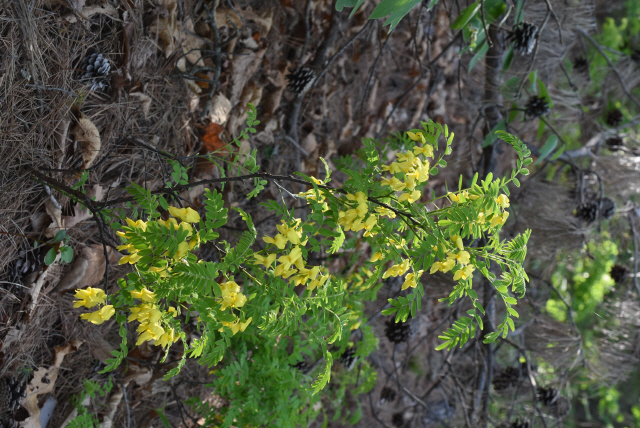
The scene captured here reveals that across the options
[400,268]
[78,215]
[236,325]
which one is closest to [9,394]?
[78,215]

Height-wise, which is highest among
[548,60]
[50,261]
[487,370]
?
[548,60]

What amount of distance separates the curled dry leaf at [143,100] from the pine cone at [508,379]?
1.78 meters

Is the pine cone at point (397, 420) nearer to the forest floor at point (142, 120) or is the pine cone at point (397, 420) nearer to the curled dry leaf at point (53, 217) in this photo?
the forest floor at point (142, 120)

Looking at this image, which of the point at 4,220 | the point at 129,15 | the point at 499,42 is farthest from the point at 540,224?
the point at 4,220

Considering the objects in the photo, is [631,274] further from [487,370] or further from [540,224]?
[487,370]

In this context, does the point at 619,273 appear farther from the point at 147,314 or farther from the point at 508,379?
the point at 147,314

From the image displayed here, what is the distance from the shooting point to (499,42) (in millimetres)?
1649

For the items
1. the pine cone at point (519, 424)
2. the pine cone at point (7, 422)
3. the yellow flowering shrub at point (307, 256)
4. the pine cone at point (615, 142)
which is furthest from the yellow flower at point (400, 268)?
the pine cone at point (615, 142)

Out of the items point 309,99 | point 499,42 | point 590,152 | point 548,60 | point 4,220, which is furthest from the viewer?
point 590,152

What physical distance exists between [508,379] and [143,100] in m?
1.84

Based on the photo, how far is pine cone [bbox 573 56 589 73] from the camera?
2.15 metres

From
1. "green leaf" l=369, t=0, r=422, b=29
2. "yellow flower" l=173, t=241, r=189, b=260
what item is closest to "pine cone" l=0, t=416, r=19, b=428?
"yellow flower" l=173, t=241, r=189, b=260

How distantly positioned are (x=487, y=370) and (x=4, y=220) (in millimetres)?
1674

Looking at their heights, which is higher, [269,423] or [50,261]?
[50,261]
